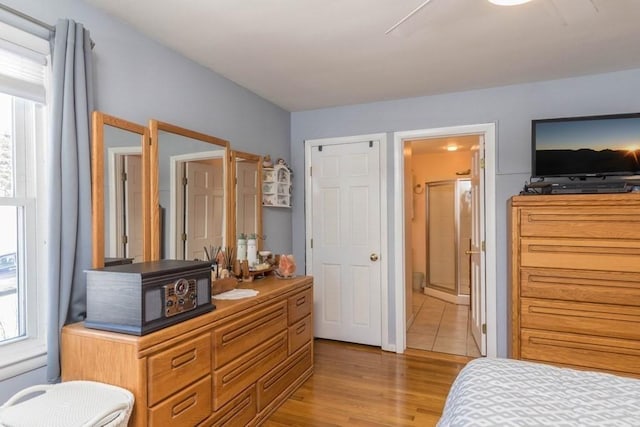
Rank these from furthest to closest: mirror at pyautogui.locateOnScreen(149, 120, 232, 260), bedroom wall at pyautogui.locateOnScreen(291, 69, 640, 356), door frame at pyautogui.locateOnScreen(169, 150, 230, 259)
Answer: bedroom wall at pyautogui.locateOnScreen(291, 69, 640, 356) → door frame at pyautogui.locateOnScreen(169, 150, 230, 259) → mirror at pyautogui.locateOnScreen(149, 120, 232, 260)

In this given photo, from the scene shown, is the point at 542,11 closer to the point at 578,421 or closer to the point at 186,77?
the point at 578,421

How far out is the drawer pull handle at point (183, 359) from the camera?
1643 millimetres

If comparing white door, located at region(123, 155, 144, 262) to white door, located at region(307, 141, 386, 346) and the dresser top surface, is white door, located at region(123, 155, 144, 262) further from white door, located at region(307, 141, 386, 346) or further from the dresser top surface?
white door, located at region(307, 141, 386, 346)

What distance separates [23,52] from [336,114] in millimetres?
2597

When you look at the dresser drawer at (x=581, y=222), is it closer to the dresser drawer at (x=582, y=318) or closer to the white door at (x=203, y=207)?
the dresser drawer at (x=582, y=318)

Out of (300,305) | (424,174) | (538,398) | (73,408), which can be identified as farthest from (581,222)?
(424,174)

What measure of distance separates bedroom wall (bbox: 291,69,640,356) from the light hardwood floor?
16.0 inches

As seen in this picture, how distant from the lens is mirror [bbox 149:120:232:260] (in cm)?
218

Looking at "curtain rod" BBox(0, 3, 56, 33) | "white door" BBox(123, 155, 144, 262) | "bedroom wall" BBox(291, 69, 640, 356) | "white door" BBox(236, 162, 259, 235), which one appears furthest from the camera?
"white door" BBox(236, 162, 259, 235)

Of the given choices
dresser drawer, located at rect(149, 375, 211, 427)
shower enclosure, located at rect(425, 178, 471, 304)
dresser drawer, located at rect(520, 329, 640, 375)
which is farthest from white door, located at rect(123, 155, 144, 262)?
shower enclosure, located at rect(425, 178, 471, 304)

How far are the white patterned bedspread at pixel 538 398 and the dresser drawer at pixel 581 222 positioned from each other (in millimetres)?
1291

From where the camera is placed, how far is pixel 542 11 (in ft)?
6.41

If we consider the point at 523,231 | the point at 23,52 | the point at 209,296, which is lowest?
the point at 209,296

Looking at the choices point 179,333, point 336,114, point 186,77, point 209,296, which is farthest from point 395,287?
point 186,77
